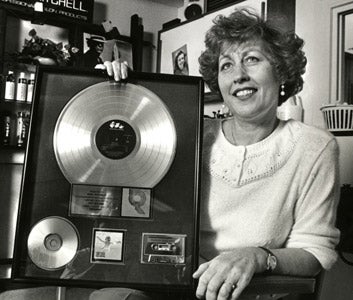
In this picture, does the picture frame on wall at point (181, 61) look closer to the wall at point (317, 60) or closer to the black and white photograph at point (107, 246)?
the wall at point (317, 60)

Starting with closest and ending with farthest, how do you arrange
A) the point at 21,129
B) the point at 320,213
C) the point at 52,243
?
the point at 52,243
the point at 320,213
the point at 21,129

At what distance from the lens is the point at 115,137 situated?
4.13 feet

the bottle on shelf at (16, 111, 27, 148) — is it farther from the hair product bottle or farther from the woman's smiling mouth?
the woman's smiling mouth

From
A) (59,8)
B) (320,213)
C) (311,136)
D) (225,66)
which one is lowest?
(320,213)

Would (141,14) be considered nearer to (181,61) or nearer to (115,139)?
(181,61)

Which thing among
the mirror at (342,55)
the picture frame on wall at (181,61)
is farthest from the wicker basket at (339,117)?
the picture frame on wall at (181,61)

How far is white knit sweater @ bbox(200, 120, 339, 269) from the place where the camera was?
1.35 metres

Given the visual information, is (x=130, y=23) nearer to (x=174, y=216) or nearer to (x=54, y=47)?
(x=54, y=47)

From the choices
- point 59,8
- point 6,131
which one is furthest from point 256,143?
point 59,8

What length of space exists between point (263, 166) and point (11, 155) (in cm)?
312

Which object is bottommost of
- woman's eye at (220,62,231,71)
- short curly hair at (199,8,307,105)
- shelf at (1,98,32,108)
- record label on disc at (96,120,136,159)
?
record label on disc at (96,120,136,159)

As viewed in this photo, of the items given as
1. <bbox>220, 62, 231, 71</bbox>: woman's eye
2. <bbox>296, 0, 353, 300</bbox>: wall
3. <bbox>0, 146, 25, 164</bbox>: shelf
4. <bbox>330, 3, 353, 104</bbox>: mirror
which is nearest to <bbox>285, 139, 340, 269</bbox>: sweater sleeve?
<bbox>220, 62, 231, 71</bbox>: woman's eye

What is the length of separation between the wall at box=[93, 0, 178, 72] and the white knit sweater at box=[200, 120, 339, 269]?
12.4 ft

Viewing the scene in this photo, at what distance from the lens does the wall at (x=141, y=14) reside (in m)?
4.85
